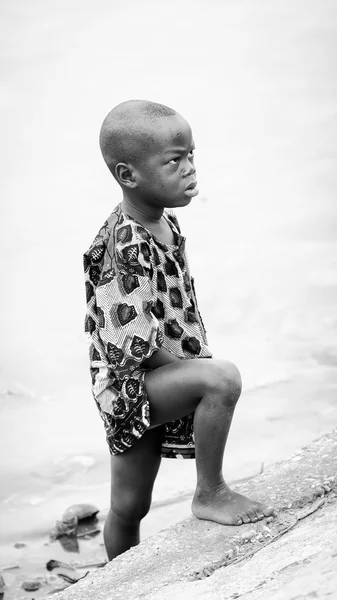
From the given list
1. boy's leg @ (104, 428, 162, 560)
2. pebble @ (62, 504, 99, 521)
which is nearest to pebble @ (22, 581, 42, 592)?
pebble @ (62, 504, 99, 521)

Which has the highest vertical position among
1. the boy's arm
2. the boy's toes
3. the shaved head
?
the shaved head

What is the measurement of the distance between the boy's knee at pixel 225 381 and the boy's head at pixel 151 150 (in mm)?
458

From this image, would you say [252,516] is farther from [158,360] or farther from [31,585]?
[31,585]

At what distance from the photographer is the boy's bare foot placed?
2.41 metres

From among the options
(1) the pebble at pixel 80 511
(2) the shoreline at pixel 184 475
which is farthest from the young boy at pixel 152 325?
(1) the pebble at pixel 80 511

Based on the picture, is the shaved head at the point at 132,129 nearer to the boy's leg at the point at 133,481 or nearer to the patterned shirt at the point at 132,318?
the patterned shirt at the point at 132,318

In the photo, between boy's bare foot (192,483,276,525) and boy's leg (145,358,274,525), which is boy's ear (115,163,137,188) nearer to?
boy's leg (145,358,274,525)

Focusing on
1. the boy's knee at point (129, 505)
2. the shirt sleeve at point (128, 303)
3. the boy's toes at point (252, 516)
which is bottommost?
the boy's toes at point (252, 516)

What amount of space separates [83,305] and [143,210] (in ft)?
9.45

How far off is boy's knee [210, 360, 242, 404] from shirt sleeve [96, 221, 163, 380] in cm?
17

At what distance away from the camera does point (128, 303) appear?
227 cm

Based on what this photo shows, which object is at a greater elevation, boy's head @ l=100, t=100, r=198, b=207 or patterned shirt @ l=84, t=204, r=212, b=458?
boy's head @ l=100, t=100, r=198, b=207

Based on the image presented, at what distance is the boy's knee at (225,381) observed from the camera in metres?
2.27

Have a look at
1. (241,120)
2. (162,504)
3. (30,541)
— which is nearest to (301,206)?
(241,120)
